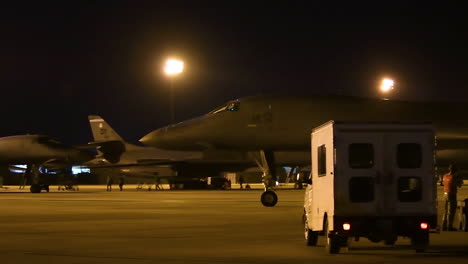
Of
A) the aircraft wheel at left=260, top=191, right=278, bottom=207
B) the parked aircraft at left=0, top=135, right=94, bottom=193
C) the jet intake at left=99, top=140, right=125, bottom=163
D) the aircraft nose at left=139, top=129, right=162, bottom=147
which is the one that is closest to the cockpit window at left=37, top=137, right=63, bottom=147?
the parked aircraft at left=0, top=135, right=94, bottom=193

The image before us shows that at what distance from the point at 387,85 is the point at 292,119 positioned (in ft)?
64.8

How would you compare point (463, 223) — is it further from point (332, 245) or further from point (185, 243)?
point (185, 243)

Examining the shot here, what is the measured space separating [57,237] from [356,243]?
5808 millimetres

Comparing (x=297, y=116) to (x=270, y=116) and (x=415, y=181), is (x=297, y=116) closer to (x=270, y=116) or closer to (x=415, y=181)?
(x=270, y=116)

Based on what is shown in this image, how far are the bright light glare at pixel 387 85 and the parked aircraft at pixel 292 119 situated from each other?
16.3m

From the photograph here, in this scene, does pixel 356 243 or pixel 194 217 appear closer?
pixel 356 243

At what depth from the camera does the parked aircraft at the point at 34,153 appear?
149ft

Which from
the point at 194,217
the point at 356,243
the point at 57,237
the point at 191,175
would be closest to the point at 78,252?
the point at 57,237

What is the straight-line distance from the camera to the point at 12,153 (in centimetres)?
4538

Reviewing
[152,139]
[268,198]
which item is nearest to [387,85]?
[268,198]

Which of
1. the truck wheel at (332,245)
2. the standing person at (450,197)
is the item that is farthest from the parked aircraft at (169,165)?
the truck wheel at (332,245)

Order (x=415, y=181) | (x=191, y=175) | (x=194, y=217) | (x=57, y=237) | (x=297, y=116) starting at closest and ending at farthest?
(x=415, y=181), (x=57, y=237), (x=194, y=217), (x=297, y=116), (x=191, y=175)

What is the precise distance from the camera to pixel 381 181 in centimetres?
1244

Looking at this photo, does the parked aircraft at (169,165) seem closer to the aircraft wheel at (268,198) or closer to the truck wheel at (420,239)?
the aircraft wheel at (268,198)
